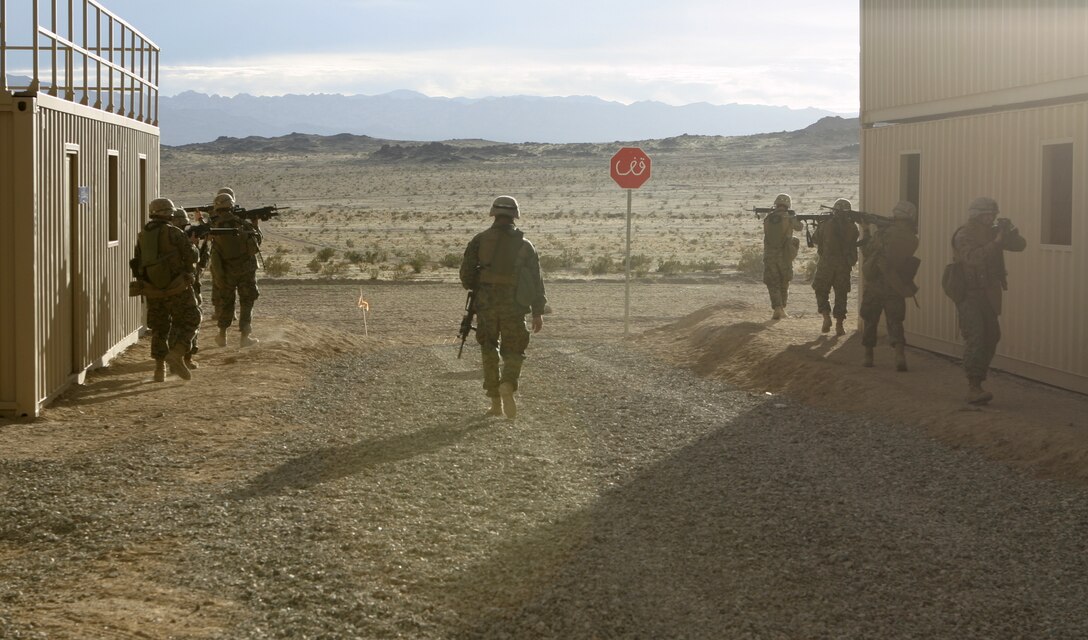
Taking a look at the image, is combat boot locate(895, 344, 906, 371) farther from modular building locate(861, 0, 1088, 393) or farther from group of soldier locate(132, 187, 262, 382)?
group of soldier locate(132, 187, 262, 382)

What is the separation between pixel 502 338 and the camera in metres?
11.3

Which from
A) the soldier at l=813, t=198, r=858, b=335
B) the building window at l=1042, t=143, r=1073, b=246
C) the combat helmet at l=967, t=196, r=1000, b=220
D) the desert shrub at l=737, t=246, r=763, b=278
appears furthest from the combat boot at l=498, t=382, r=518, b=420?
the desert shrub at l=737, t=246, r=763, b=278

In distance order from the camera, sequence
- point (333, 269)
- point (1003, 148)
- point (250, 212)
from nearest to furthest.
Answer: point (1003, 148)
point (250, 212)
point (333, 269)

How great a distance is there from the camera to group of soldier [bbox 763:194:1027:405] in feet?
37.0

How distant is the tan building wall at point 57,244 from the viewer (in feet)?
36.4

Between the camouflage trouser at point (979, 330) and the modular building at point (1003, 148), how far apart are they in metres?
1.81

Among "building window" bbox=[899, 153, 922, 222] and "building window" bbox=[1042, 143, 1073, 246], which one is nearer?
"building window" bbox=[1042, 143, 1073, 246]

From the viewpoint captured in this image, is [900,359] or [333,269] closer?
[900,359]

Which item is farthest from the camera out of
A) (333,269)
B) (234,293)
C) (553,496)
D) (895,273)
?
(333,269)

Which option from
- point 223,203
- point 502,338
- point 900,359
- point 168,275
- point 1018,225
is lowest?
point 900,359

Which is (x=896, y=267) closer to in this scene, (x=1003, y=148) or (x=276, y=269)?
(x=1003, y=148)

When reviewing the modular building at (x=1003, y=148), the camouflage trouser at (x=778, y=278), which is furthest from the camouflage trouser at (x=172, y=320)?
the camouflage trouser at (x=778, y=278)

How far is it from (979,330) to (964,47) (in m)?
5.06

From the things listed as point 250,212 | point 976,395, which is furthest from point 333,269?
point 976,395
